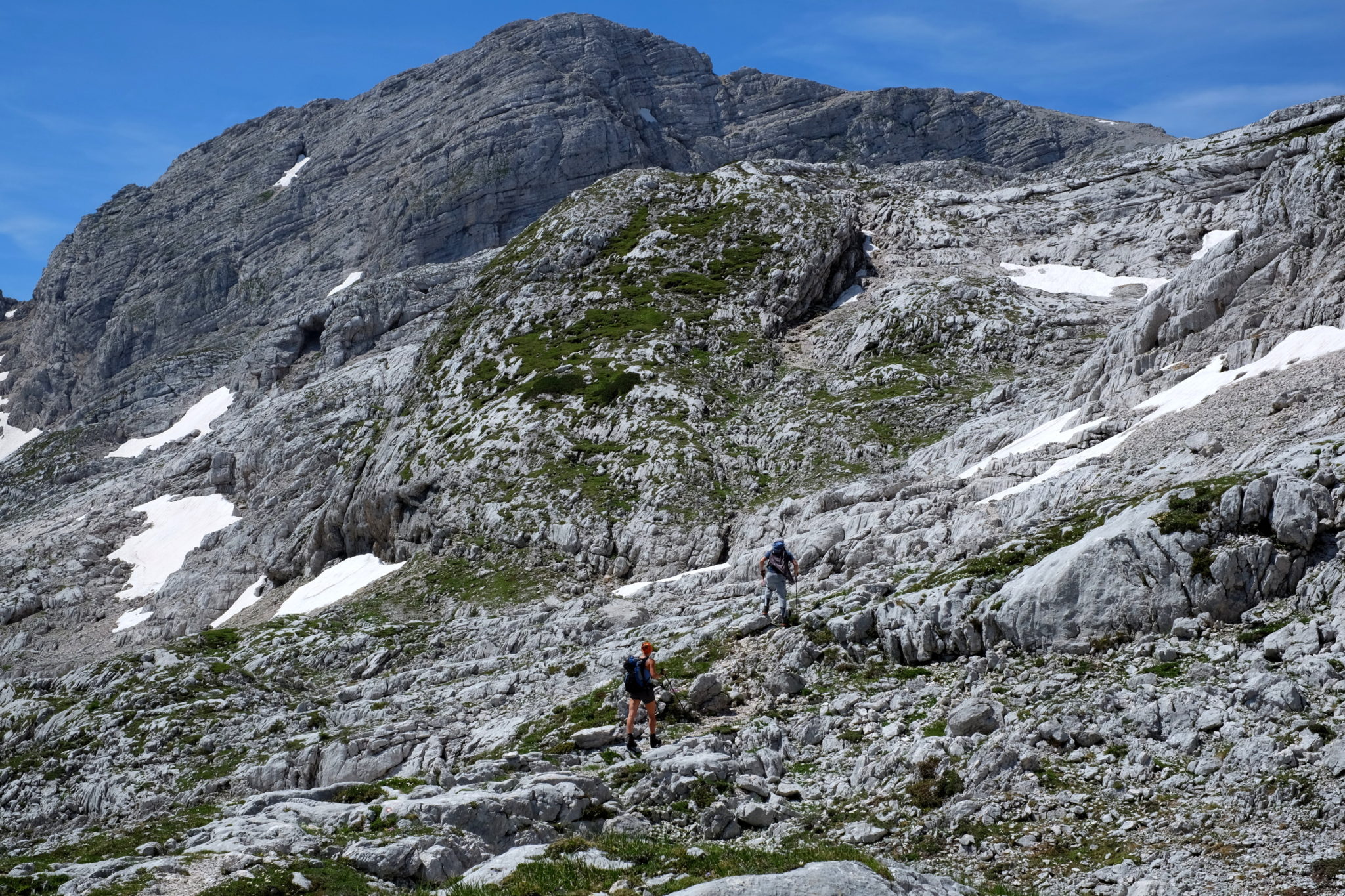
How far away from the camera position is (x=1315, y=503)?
20.2 metres

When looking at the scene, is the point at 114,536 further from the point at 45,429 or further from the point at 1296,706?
the point at 1296,706

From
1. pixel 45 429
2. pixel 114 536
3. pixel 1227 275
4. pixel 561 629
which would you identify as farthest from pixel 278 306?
pixel 1227 275

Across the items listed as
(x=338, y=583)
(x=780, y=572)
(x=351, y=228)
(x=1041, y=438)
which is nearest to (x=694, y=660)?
(x=780, y=572)

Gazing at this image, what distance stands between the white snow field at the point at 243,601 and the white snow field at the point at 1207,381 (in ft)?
Result: 188

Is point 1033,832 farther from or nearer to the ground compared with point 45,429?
nearer to the ground

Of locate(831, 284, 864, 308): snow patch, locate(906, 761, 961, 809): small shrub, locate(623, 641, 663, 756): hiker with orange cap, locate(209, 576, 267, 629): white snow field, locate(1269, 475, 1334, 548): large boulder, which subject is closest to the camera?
locate(906, 761, 961, 809): small shrub

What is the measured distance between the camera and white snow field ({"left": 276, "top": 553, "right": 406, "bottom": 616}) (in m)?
62.8

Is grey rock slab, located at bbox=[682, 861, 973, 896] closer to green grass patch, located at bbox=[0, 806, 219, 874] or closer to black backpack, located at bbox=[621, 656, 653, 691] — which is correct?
black backpack, located at bbox=[621, 656, 653, 691]

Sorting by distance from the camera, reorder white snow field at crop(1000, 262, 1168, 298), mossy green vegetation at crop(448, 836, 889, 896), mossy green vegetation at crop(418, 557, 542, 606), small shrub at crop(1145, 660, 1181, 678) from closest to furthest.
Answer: mossy green vegetation at crop(448, 836, 889, 896), small shrub at crop(1145, 660, 1181, 678), mossy green vegetation at crop(418, 557, 542, 606), white snow field at crop(1000, 262, 1168, 298)

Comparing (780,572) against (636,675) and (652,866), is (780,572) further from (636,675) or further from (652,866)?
(652,866)

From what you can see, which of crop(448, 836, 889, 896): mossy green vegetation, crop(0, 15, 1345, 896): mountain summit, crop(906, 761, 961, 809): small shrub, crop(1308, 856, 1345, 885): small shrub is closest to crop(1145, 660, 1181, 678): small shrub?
crop(0, 15, 1345, 896): mountain summit

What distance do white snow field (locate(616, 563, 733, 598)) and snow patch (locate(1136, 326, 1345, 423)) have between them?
19128mm

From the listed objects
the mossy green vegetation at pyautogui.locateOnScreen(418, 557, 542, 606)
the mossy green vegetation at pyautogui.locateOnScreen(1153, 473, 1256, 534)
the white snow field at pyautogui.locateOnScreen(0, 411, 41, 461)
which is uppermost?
the white snow field at pyautogui.locateOnScreen(0, 411, 41, 461)

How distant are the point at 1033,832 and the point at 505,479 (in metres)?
48.5
